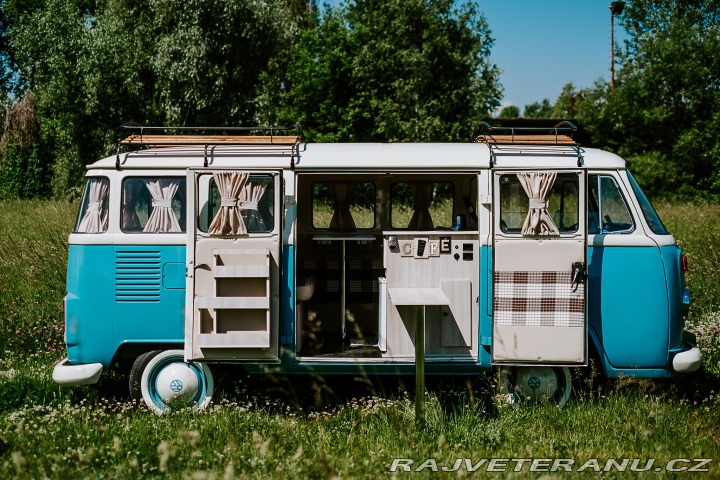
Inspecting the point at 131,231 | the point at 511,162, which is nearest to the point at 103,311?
the point at 131,231

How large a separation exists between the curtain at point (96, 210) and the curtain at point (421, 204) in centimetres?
326

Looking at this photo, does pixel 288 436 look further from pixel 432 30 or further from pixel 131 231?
pixel 432 30

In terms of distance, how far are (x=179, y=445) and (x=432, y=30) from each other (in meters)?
25.3

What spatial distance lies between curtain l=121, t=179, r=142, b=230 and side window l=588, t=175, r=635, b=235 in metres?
4.35

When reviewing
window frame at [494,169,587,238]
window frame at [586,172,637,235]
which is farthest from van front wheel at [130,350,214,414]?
window frame at [586,172,637,235]

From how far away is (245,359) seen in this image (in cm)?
645

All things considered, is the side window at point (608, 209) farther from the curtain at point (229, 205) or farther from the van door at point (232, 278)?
the curtain at point (229, 205)

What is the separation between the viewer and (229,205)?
21.4 feet

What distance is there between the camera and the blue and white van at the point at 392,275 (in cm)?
642

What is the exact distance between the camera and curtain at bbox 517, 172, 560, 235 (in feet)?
21.2

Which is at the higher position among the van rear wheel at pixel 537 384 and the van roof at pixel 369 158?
the van roof at pixel 369 158

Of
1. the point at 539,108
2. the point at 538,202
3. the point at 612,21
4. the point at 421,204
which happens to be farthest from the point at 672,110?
the point at 539,108

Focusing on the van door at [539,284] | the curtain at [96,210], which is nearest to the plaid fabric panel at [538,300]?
the van door at [539,284]

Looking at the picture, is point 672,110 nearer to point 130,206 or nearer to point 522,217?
point 522,217
